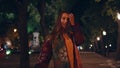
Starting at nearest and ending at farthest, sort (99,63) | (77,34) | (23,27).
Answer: (77,34)
(23,27)
(99,63)

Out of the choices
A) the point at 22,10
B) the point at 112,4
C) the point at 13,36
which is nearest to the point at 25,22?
the point at 22,10

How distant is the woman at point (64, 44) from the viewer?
17.6 feet

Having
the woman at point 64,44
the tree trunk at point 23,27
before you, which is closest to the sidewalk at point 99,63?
the tree trunk at point 23,27

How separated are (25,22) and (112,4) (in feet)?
26.4

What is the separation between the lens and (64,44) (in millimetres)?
5492

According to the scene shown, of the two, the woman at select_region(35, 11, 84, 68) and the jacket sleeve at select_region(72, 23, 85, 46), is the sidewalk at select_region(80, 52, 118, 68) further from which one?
the jacket sleeve at select_region(72, 23, 85, 46)

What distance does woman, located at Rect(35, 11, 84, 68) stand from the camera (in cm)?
537

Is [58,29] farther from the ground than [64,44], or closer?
farther from the ground

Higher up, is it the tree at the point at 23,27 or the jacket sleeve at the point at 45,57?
the tree at the point at 23,27

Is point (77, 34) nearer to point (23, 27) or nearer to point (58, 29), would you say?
point (58, 29)

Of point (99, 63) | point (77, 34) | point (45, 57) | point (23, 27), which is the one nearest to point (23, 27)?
point (23, 27)

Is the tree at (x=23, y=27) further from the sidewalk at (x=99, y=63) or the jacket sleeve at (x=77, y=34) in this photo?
the jacket sleeve at (x=77, y=34)

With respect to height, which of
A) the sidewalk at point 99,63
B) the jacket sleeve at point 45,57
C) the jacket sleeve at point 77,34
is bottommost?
the sidewalk at point 99,63

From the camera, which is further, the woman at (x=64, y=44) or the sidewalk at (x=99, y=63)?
the sidewalk at (x=99, y=63)
